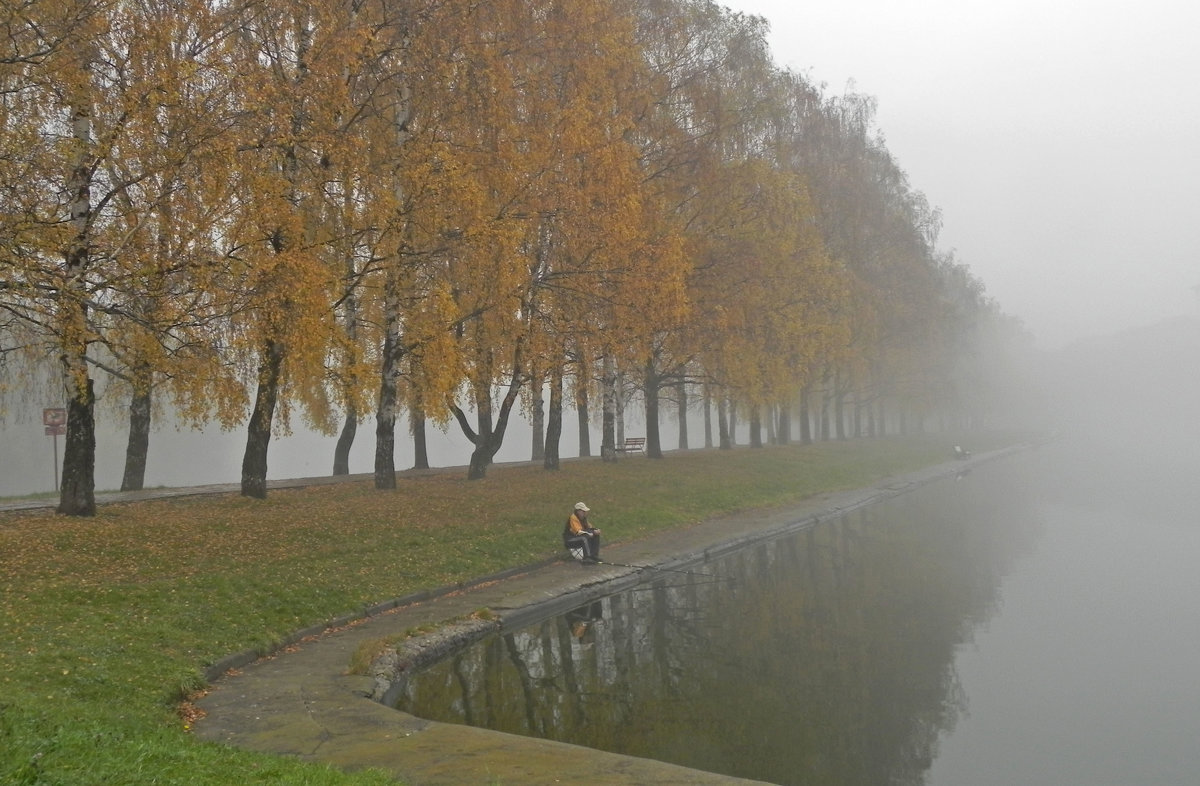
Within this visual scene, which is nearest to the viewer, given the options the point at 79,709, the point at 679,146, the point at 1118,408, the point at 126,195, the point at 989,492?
the point at 79,709

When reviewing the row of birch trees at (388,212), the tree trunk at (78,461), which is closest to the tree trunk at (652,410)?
the row of birch trees at (388,212)

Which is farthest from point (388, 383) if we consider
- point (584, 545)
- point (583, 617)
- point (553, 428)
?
point (583, 617)

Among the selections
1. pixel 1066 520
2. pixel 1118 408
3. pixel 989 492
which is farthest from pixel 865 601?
pixel 1118 408

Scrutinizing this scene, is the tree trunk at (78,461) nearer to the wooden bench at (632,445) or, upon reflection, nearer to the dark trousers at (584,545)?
the dark trousers at (584,545)

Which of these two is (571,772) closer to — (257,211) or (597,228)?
(257,211)

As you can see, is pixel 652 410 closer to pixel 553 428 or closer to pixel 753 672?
pixel 553 428

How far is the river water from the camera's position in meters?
9.64

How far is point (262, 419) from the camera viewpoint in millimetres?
19656

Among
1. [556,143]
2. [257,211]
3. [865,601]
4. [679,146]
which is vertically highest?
[679,146]

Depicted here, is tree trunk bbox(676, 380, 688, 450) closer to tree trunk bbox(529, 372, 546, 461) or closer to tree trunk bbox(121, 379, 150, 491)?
tree trunk bbox(529, 372, 546, 461)

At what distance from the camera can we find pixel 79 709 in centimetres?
852

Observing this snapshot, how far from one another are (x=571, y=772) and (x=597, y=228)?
17.8 metres

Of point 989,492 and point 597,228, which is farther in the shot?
point 989,492

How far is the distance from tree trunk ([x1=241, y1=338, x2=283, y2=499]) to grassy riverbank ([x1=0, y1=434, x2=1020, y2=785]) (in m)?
0.48
